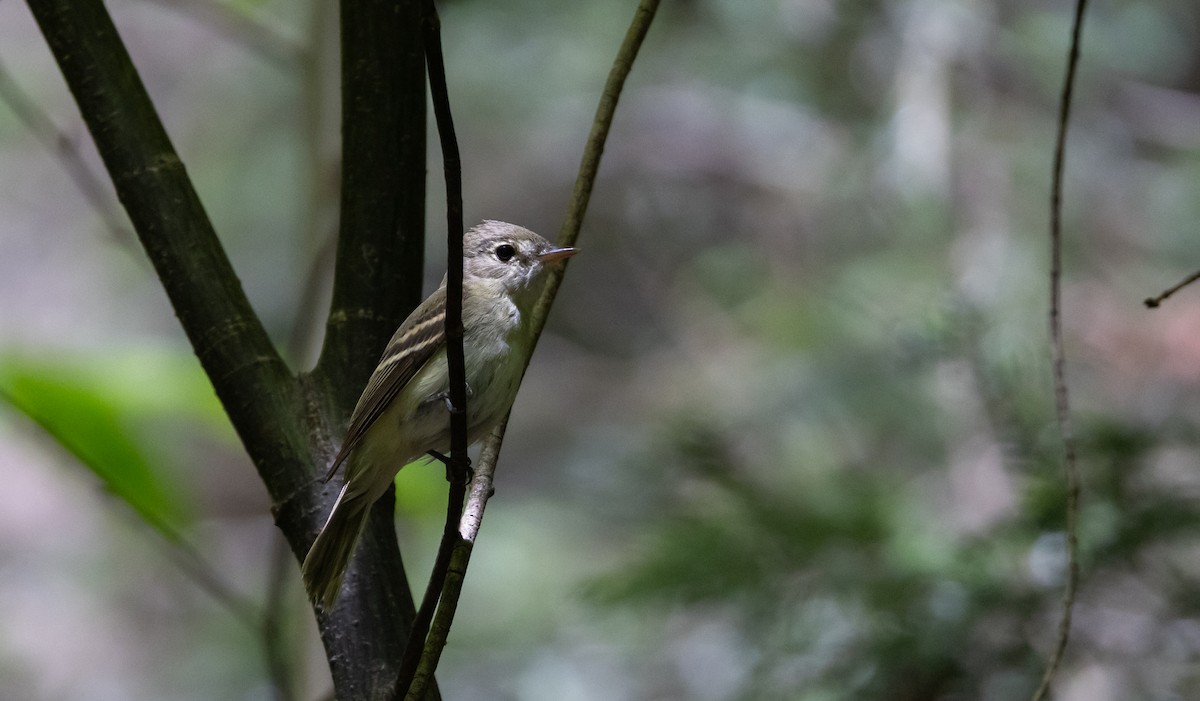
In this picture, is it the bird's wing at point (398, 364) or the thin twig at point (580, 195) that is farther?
the bird's wing at point (398, 364)

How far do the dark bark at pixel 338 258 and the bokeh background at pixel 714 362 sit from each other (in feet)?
1.48

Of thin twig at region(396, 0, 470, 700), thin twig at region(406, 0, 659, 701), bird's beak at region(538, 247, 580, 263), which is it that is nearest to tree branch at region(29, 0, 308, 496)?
thin twig at region(406, 0, 659, 701)

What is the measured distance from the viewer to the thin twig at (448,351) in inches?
61.0

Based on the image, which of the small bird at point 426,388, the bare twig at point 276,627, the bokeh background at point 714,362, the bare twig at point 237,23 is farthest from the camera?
the bare twig at point 237,23

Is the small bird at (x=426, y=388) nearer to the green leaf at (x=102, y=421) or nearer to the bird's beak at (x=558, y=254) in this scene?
the bird's beak at (x=558, y=254)

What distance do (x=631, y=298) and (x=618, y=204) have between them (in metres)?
0.77

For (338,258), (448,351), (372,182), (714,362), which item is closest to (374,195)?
(372,182)

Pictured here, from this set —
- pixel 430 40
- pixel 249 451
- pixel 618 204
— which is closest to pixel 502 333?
pixel 249 451

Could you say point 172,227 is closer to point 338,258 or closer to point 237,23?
point 338,258

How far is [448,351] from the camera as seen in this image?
175 cm

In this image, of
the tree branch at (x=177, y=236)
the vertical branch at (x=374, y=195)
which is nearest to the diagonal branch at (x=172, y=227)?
the tree branch at (x=177, y=236)

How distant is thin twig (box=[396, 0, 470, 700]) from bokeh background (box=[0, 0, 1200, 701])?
0.97 m

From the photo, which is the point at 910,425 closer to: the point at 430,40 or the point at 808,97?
the point at 808,97

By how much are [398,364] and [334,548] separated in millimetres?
420
